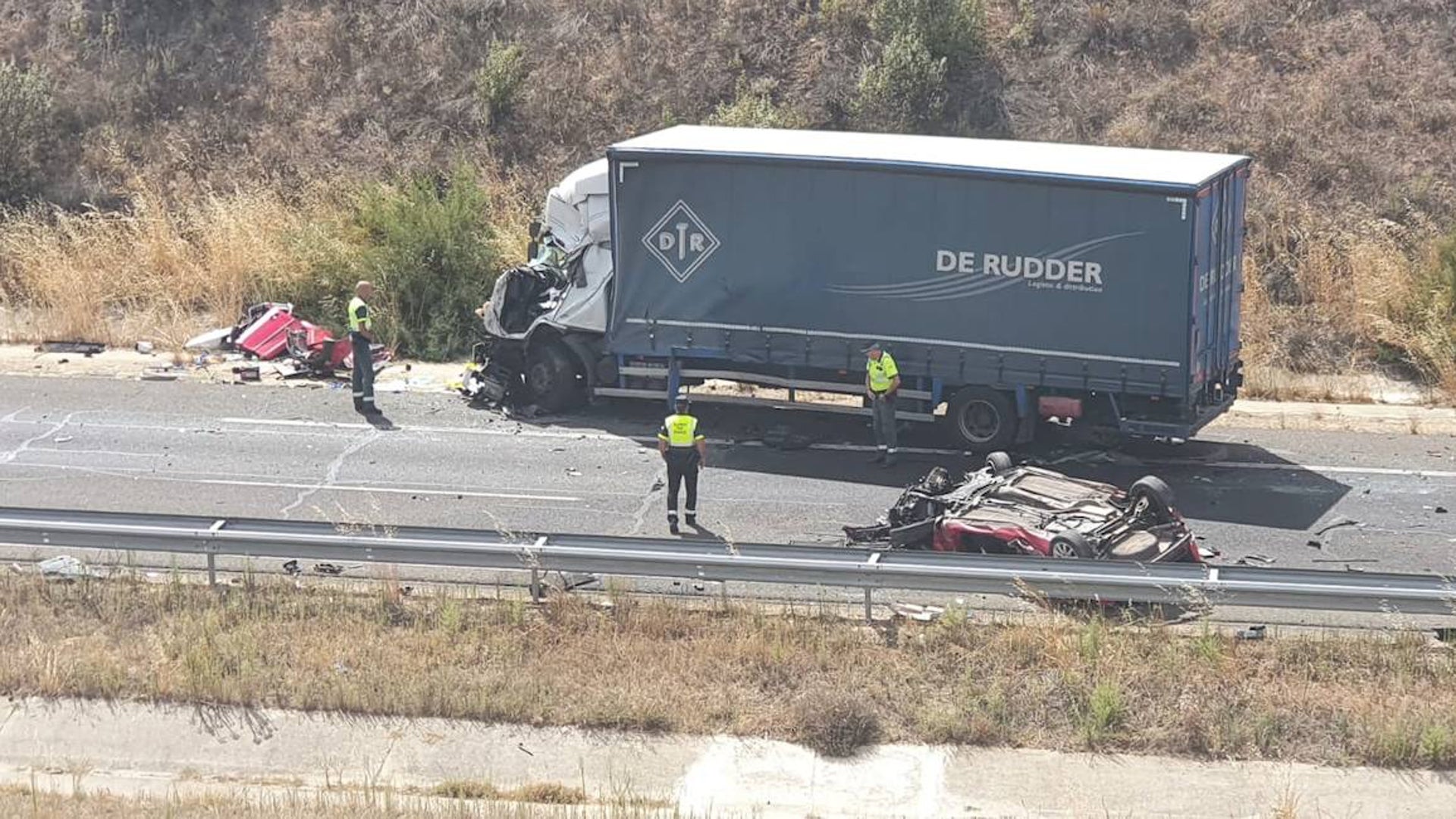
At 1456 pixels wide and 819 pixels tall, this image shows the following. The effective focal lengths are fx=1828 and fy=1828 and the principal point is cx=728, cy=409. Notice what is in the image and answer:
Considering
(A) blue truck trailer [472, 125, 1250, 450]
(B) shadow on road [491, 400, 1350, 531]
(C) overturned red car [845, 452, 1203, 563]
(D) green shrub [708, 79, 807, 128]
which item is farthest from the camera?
(D) green shrub [708, 79, 807, 128]

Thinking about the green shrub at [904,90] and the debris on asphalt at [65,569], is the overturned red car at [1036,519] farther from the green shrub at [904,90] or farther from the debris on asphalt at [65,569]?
the green shrub at [904,90]

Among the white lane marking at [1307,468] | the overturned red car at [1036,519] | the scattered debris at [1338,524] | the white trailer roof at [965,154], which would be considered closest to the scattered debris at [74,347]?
the white trailer roof at [965,154]

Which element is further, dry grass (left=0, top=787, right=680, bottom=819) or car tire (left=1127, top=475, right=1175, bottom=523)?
car tire (left=1127, top=475, right=1175, bottom=523)

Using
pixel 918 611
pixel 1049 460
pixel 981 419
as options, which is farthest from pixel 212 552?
pixel 1049 460

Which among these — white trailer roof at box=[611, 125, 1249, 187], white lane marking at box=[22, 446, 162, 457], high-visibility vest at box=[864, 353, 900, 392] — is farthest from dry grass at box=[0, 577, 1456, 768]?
white trailer roof at box=[611, 125, 1249, 187]

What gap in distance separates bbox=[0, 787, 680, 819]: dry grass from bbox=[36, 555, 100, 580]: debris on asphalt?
10.9 feet

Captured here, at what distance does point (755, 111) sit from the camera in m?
27.0

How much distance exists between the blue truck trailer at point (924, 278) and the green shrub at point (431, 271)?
3.41 m

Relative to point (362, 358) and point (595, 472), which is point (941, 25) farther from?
point (595, 472)

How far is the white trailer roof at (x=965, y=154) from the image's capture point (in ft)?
58.4

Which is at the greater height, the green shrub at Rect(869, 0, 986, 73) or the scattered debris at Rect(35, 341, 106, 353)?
the green shrub at Rect(869, 0, 986, 73)

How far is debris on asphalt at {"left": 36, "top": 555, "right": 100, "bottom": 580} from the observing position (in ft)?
47.7

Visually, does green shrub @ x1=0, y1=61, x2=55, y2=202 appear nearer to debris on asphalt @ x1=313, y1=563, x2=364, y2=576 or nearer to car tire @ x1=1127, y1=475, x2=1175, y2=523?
debris on asphalt @ x1=313, y1=563, x2=364, y2=576

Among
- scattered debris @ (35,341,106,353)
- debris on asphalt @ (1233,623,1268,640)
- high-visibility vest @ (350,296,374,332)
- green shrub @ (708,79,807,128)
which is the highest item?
green shrub @ (708,79,807,128)
